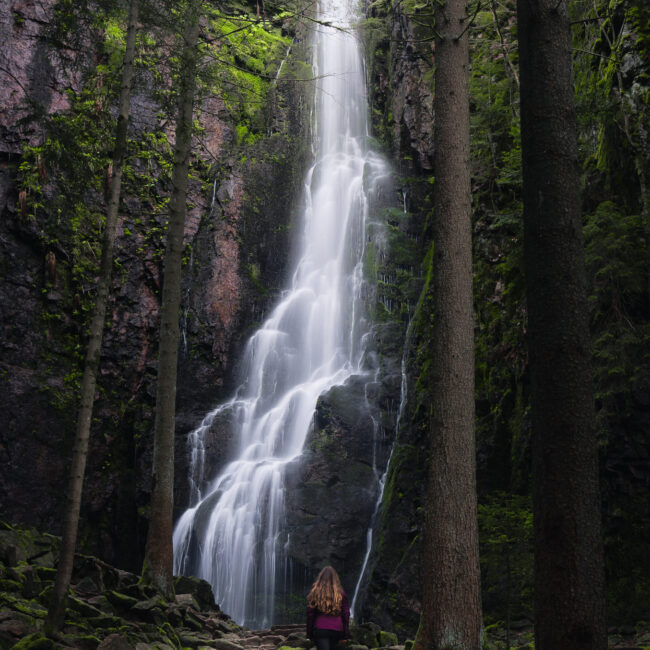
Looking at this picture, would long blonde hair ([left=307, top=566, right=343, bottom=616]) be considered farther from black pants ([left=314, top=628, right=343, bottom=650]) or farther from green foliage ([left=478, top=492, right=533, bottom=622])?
green foliage ([left=478, top=492, right=533, bottom=622])

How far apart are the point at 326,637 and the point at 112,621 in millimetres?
1841

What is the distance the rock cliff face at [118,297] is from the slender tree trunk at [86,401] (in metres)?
7.06

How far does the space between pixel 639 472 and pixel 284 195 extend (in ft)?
52.9

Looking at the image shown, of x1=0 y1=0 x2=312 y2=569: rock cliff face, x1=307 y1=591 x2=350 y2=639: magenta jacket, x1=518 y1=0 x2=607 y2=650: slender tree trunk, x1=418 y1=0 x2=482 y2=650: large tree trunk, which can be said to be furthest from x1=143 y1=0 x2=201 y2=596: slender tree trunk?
x1=518 y1=0 x2=607 y2=650: slender tree trunk

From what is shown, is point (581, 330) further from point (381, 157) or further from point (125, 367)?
point (381, 157)

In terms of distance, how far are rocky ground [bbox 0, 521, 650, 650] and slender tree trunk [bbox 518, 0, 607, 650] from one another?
7.88 ft

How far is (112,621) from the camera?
16.4 ft

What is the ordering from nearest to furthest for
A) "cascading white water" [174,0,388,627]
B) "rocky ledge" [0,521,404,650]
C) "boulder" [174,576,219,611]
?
"rocky ledge" [0,521,404,650] → "boulder" [174,576,219,611] → "cascading white water" [174,0,388,627]

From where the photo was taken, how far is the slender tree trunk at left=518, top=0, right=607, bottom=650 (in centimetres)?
258

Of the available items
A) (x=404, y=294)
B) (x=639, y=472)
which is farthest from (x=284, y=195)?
(x=639, y=472)

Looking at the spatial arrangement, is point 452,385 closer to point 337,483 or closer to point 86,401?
point 86,401

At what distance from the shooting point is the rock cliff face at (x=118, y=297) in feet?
47.1

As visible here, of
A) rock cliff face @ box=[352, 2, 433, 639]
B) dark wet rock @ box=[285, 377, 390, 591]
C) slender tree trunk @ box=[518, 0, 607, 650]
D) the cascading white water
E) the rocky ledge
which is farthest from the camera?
the cascading white water

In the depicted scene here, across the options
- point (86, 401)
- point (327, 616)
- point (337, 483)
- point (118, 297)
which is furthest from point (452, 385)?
point (118, 297)
